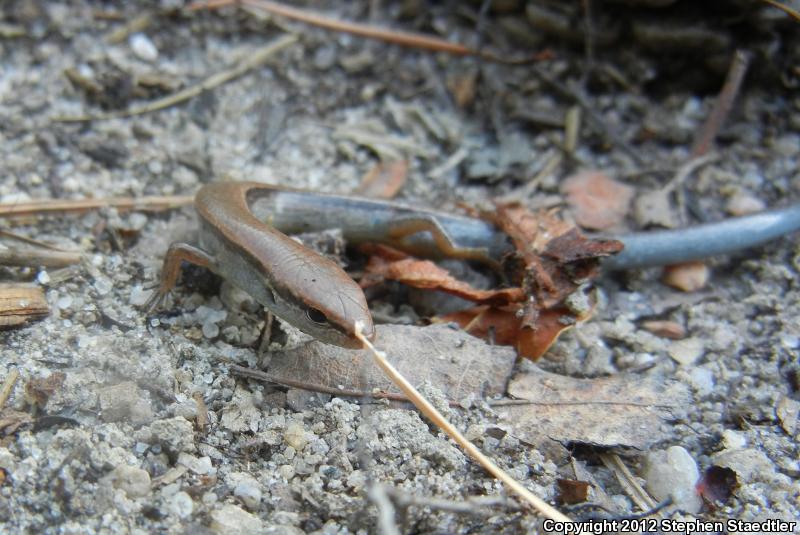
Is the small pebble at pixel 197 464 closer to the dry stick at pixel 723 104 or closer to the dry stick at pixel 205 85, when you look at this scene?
the dry stick at pixel 205 85

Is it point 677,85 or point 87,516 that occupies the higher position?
point 677,85

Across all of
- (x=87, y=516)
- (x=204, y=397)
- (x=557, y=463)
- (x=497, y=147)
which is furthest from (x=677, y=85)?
(x=87, y=516)

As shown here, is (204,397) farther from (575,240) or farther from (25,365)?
(575,240)

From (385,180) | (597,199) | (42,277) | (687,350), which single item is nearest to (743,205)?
(597,199)

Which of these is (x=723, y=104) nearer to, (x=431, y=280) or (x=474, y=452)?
(x=431, y=280)

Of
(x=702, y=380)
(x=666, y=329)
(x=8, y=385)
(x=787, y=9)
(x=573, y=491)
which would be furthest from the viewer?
(x=787, y=9)

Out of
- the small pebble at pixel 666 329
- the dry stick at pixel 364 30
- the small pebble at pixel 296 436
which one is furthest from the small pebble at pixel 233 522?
the dry stick at pixel 364 30

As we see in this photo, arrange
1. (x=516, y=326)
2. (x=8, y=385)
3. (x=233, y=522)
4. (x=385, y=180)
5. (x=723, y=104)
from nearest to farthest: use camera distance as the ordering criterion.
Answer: (x=233, y=522) → (x=8, y=385) → (x=516, y=326) → (x=385, y=180) → (x=723, y=104)

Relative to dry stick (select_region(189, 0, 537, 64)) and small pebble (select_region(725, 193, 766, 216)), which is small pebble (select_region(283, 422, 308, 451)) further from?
dry stick (select_region(189, 0, 537, 64))
